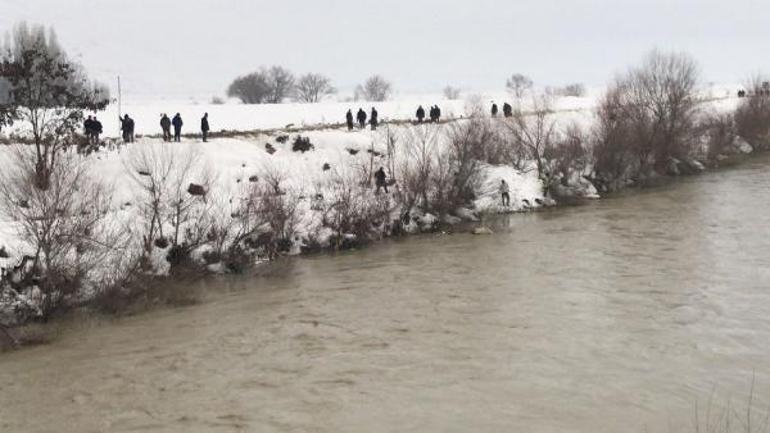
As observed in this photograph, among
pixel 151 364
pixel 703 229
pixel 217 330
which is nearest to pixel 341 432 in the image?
pixel 151 364

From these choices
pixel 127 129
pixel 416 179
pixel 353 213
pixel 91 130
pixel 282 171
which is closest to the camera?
pixel 353 213

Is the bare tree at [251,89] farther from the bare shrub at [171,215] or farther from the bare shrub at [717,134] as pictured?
the bare shrub at [171,215]

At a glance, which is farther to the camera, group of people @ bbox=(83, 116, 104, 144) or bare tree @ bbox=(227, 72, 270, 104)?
bare tree @ bbox=(227, 72, 270, 104)

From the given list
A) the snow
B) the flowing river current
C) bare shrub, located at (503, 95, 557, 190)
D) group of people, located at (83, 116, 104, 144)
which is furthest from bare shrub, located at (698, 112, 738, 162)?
group of people, located at (83, 116, 104, 144)

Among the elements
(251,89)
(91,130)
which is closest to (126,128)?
(91,130)

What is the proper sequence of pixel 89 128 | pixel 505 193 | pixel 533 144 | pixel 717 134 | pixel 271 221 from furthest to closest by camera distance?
pixel 717 134 → pixel 533 144 → pixel 505 193 → pixel 89 128 → pixel 271 221

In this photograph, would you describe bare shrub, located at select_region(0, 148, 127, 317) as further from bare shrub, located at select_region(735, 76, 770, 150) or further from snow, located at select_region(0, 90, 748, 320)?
bare shrub, located at select_region(735, 76, 770, 150)

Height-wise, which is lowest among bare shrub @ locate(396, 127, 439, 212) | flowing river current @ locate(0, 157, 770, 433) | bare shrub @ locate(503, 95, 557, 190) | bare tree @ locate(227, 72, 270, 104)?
flowing river current @ locate(0, 157, 770, 433)

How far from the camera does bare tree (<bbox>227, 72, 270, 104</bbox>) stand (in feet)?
356

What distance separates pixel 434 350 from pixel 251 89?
100.0 meters

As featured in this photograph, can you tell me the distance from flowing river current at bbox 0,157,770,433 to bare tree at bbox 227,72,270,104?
8862cm

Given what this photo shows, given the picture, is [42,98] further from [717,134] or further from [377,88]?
[377,88]

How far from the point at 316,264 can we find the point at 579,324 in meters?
11.4

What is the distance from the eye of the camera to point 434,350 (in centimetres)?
1449
